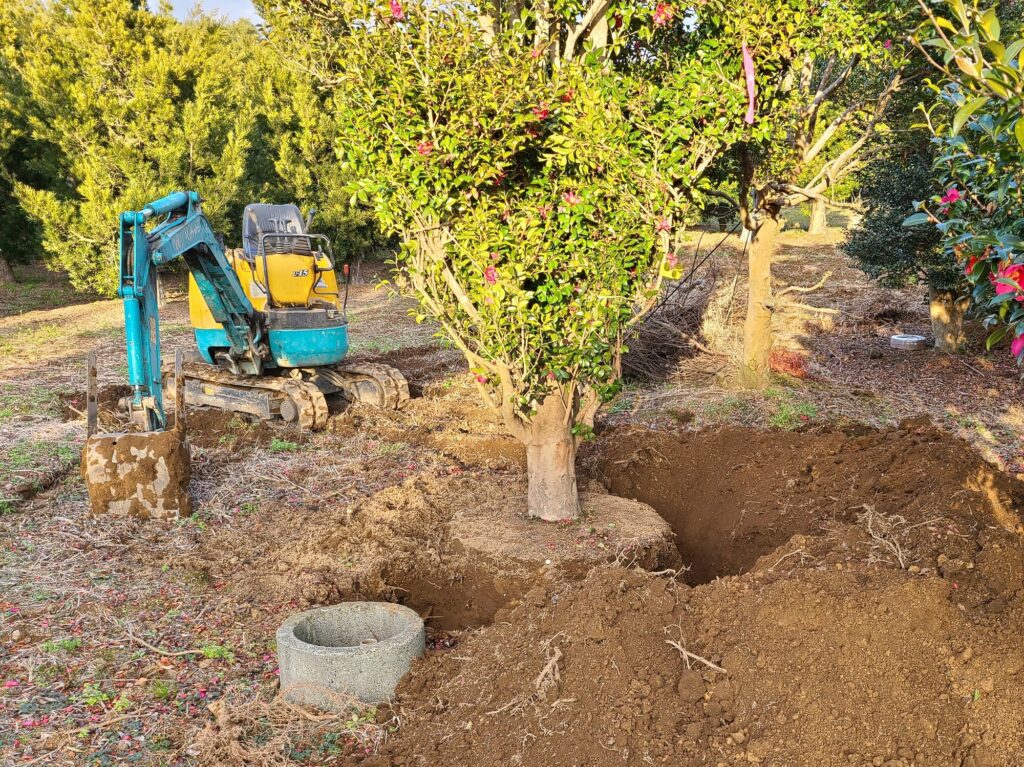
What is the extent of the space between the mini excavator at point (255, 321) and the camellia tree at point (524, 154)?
2.86 m

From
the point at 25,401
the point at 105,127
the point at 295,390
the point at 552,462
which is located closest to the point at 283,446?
the point at 295,390

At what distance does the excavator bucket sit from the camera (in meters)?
6.66

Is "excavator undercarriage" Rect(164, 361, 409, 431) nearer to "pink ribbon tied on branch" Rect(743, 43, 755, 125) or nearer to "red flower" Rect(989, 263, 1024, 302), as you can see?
"pink ribbon tied on branch" Rect(743, 43, 755, 125)

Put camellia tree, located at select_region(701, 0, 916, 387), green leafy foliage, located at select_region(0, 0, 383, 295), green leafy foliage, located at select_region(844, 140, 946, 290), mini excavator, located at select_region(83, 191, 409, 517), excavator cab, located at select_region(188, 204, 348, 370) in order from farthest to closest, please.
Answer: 1. green leafy foliage, located at select_region(0, 0, 383, 295)
2. green leafy foliage, located at select_region(844, 140, 946, 290)
3. excavator cab, located at select_region(188, 204, 348, 370)
4. mini excavator, located at select_region(83, 191, 409, 517)
5. camellia tree, located at select_region(701, 0, 916, 387)

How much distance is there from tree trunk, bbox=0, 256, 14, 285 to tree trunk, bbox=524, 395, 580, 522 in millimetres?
22419

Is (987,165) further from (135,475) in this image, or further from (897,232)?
(897,232)

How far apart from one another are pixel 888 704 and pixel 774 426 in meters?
5.63

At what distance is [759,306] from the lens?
9898 millimetres

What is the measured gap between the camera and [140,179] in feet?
63.5

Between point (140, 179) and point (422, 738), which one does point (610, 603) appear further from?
point (140, 179)

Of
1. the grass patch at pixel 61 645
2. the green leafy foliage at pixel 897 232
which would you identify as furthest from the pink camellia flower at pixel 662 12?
the green leafy foliage at pixel 897 232

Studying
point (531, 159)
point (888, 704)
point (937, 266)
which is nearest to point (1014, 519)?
point (888, 704)

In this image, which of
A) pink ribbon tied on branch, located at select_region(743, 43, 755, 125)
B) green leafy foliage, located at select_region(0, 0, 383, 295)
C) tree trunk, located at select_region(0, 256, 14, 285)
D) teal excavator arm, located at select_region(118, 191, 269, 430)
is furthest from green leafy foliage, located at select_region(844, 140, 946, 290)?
tree trunk, located at select_region(0, 256, 14, 285)

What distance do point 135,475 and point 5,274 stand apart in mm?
20740
